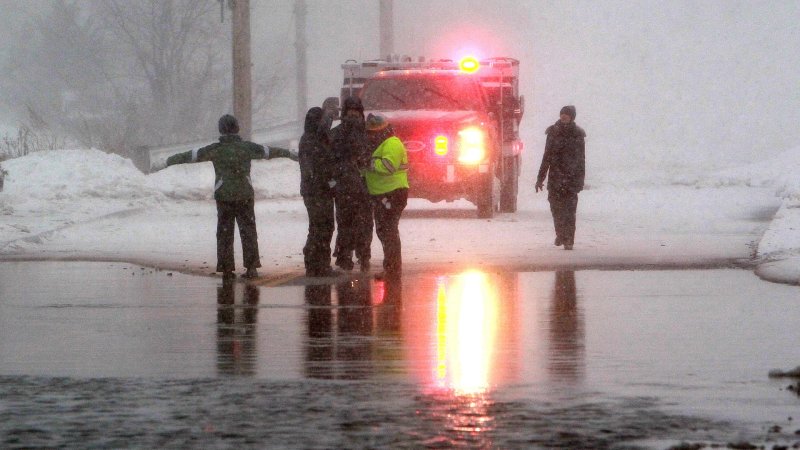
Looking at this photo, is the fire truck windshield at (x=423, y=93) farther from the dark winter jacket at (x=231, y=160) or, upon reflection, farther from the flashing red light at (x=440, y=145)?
the dark winter jacket at (x=231, y=160)

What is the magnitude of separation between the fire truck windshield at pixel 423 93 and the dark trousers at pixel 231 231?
1104 centimetres

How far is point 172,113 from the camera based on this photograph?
6406 centimetres

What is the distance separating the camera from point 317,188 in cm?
1688

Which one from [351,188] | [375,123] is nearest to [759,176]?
[351,188]

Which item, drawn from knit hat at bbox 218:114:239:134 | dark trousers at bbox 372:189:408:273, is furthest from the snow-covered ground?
knit hat at bbox 218:114:239:134

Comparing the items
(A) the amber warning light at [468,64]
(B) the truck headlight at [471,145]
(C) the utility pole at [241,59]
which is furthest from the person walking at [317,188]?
(C) the utility pole at [241,59]

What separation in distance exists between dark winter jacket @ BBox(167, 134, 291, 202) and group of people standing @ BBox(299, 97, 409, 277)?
26.9 inches

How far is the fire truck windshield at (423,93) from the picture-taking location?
27.5 meters

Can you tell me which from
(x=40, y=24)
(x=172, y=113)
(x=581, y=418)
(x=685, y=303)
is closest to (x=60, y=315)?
(x=685, y=303)

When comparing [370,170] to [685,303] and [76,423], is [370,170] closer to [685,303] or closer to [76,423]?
[685,303]

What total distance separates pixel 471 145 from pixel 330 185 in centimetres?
1003

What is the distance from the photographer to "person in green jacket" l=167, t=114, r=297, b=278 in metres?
16.1

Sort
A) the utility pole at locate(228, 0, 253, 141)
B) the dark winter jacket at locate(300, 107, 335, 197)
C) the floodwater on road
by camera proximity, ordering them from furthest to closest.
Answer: the utility pole at locate(228, 0, 253, 141)
the dark winter jacket at locate(300, 107, 335, 197)
the floodwater on road

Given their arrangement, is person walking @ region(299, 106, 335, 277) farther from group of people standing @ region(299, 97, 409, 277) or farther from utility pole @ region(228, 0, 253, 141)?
utility pole @ region(228, 0, 253, 141)
